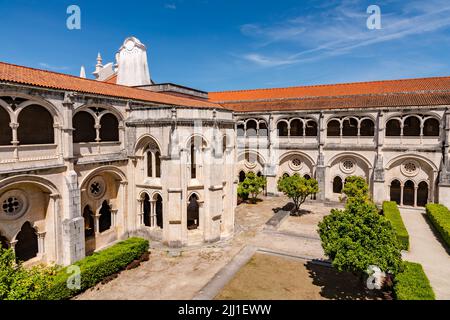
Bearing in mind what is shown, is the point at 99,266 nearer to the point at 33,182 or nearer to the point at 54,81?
the point at 33,182

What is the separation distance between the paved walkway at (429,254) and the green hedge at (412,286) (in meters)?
1.21

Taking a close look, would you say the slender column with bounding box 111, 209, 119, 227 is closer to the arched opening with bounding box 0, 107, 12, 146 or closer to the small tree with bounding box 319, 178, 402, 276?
the arched opening with bounding box 0, 107, 12, 146

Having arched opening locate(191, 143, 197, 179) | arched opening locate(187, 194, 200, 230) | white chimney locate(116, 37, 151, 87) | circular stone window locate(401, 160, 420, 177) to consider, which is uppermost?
white chimney locate(116, 37, 151, 87)

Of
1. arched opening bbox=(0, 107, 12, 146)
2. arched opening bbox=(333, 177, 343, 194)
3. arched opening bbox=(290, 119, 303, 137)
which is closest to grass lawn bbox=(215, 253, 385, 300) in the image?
arched opening bbox=(0, 107, 12, 146)

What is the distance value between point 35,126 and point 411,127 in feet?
129

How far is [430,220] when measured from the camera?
2891cm

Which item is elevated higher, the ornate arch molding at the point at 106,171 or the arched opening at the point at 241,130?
the arched opening at the point at 241,130

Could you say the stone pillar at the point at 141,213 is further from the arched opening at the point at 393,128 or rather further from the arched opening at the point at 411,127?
the arched opening at the point at 411,127

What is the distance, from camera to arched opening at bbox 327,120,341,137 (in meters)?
39.0

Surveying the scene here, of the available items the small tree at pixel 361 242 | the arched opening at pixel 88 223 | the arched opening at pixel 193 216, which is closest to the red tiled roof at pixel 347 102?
the arched opening at pixel 193 216

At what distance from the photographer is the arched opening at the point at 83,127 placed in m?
20.8

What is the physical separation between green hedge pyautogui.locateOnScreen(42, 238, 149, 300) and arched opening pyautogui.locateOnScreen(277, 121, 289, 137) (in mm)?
26251
